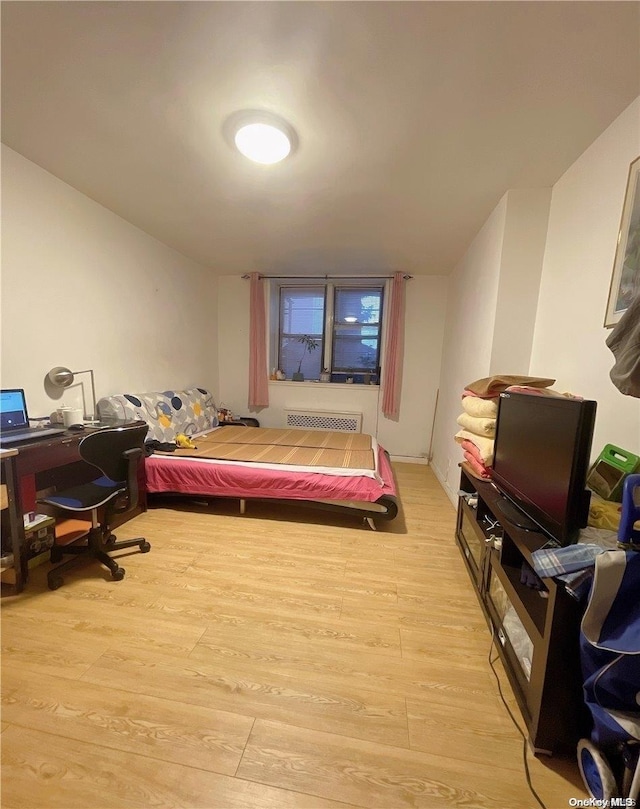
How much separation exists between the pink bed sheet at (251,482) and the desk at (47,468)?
0.80 feet

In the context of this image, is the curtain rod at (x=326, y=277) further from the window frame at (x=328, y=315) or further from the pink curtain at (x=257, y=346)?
the pink curtain at (x=257, y=346)

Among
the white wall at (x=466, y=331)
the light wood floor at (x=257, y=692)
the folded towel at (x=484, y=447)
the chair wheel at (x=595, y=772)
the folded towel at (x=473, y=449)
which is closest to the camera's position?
the chair wheel at (x=595, y=772)

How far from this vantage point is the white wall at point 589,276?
4.76 ft

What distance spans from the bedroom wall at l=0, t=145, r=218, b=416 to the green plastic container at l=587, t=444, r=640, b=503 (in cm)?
341

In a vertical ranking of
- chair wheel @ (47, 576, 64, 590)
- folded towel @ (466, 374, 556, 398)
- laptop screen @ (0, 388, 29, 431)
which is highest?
folded towel @ (466, 374, 556, 398)

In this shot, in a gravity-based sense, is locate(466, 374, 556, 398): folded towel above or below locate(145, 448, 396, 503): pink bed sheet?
above

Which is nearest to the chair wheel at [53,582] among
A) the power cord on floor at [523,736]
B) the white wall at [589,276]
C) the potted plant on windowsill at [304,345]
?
the power cord on floor at [523,736]

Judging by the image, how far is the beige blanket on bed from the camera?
284cm

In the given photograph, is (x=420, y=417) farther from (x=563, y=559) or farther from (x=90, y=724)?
(x=90, y=724)

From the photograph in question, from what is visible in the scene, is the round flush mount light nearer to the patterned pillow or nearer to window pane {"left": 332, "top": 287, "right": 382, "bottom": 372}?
the patterned pillow

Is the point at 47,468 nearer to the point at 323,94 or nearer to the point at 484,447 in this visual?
the point at 323,94

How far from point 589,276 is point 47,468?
11.0ft

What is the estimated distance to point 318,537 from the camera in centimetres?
236

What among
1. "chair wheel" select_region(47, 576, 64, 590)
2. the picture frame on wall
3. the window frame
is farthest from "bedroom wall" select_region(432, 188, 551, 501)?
"chair wheel" select_region(47, 576, 64, 590)
